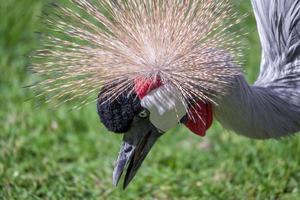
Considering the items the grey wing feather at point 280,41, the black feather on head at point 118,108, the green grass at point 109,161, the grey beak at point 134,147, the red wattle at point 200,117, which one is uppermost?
the grey wing feather at point 280,41

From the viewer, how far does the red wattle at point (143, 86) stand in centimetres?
264

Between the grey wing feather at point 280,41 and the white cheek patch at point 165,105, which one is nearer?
the white cheek patch at point 165,105

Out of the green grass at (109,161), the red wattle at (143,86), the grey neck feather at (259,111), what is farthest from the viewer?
the green grass at (109,161)

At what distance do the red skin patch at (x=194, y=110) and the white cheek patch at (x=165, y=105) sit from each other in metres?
0.02

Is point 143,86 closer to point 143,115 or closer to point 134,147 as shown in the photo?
point 143,115

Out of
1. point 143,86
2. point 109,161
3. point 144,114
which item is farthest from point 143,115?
point 109,161

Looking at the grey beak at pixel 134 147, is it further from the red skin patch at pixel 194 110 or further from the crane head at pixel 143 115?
the red skin patch at pixel 194 110

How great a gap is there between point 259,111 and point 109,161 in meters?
1.15

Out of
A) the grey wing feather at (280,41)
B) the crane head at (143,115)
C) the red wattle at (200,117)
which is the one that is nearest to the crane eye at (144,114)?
the crane head at (143,115)

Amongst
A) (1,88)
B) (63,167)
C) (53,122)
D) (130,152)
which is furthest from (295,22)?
(1,88)

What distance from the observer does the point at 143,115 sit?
2.73 m

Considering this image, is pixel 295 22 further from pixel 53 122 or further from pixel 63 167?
pixel 53 122

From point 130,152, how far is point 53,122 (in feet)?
4.67

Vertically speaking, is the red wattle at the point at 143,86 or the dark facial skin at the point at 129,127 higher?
the red wattle at the point at 143,86
